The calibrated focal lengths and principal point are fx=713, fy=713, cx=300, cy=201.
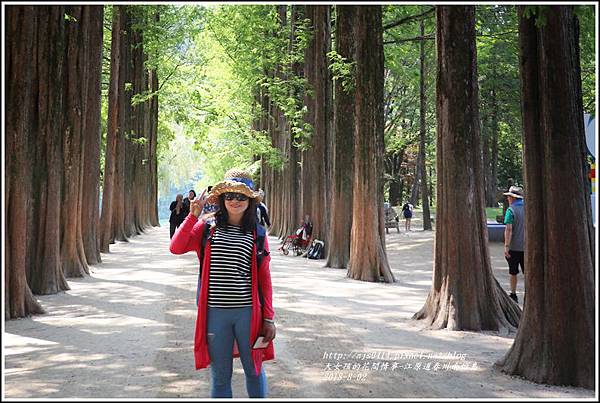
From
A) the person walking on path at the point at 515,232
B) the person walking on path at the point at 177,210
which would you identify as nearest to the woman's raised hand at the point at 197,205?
the person walking on path at the point at 515,232

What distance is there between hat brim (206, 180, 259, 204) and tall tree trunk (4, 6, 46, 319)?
21.0 feet

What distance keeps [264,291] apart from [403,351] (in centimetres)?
374

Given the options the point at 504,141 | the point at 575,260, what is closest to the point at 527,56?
the point at 575,260

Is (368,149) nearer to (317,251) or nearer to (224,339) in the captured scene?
(317,251)

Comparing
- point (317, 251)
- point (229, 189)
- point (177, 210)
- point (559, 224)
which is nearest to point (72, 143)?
point (177, 210)

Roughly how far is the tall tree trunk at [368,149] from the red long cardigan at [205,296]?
1101cm

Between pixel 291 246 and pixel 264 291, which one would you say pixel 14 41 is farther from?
pixel 291 246

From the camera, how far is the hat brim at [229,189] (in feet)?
16.7

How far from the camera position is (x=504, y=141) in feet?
158

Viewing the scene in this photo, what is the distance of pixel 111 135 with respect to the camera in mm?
25000

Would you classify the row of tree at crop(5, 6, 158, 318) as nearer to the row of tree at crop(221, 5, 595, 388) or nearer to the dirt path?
the dirt path

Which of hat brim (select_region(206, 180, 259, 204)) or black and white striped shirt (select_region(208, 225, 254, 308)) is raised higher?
hat brim (select_region(206, 180, 259, 204))

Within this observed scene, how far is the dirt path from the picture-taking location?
6.47 m

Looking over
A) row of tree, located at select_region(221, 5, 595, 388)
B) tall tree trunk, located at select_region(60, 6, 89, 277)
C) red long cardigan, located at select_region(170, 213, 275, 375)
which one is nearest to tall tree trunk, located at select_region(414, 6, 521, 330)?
row of tree, located at select_region(221, 5, 595, 388)
